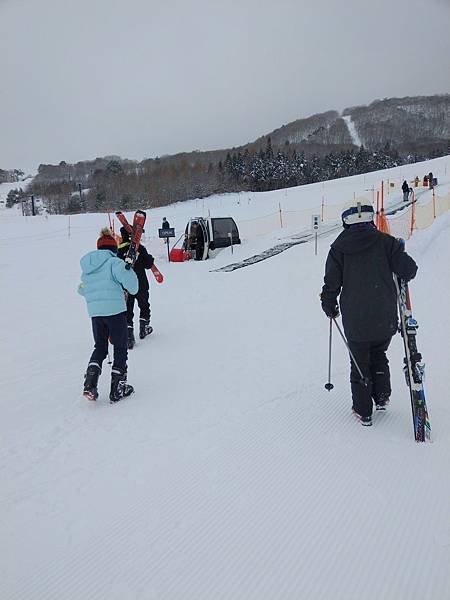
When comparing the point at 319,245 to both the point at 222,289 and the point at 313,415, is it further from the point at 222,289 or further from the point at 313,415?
the point at 313,415

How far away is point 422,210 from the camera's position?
21.9m

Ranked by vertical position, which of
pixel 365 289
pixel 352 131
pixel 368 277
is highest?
pixel 352 131

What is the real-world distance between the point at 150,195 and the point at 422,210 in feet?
168

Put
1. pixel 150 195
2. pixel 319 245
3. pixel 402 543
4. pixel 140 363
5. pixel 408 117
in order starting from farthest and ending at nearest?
pixel 408 117 < pixel 150 195 < pixel 319 245 < pixel 140 363 < pixel 402 543

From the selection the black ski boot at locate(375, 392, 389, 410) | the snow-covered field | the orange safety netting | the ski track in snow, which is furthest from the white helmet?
the ski track in snow

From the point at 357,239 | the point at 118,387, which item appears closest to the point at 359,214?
the point at 357,239

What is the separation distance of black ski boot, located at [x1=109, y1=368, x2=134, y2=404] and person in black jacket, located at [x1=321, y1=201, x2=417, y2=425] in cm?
237

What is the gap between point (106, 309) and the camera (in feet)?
15.0

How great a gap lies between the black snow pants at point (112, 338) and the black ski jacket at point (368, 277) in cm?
231

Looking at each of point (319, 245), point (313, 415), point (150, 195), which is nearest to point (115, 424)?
point (313, 415)

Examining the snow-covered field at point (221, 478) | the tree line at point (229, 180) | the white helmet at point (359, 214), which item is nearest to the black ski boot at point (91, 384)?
the snow-covered field at point (221, 478)

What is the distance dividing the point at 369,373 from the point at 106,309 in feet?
8.96

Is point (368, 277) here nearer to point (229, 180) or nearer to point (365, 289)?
point (365, 289)

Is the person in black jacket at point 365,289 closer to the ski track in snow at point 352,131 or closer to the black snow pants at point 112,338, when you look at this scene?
the black snow pants at point 112,338
